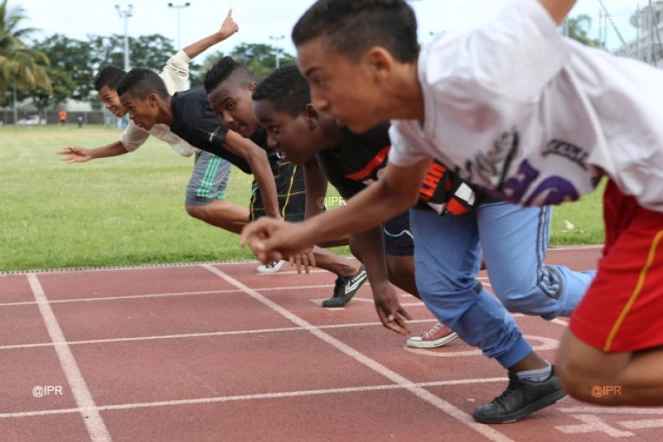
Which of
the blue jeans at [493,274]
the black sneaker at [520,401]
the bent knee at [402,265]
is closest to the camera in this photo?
the blue jeans at [493,274]

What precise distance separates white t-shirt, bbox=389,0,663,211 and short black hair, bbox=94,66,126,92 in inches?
241

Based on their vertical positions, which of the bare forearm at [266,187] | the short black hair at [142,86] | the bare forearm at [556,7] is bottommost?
the bare forearm at [266,187]

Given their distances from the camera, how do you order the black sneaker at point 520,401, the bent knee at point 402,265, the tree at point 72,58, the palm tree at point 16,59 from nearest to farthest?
the black sneaker at point 520,401 → the bent knee at point 402,265 → the palm tree at point 16,59 → the tree at point 72,58

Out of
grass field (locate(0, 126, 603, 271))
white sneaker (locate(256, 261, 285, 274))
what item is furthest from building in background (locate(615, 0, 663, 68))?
white sneaker (locate(256, 261, 285, 274))

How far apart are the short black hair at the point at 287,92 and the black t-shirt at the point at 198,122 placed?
213cm

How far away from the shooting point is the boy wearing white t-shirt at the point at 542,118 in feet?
8.25

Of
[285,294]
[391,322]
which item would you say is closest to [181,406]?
[391,322]

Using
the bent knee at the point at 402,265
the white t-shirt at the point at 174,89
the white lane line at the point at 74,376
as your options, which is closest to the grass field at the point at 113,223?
the white t-shirt at the point at 174,89

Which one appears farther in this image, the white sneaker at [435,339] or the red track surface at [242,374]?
the white sneaker at [435,339]

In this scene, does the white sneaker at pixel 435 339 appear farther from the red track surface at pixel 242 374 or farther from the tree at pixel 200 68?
the tree at pixel 200 68

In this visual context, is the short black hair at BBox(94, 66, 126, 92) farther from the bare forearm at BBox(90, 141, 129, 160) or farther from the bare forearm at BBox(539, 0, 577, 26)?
the bare forearm at BBox(539, 0, 577, 26)

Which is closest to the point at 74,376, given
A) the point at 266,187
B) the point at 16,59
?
the point at 266,187

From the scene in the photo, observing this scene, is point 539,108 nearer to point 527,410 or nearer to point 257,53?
point 527,410

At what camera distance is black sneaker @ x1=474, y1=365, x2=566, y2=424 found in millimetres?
4129
